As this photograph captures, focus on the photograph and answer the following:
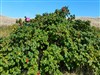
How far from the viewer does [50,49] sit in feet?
21.6

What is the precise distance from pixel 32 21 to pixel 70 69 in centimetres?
181

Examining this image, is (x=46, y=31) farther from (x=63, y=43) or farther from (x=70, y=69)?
(x=70, y=69)

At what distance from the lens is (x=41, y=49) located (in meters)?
7.04

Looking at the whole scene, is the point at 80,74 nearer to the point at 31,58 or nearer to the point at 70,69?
the point at 70,69

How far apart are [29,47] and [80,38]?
1444mm

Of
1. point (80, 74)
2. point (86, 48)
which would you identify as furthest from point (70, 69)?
point (86, 48)

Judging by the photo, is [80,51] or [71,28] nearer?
[80,51]

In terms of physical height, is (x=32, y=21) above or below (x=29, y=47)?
above

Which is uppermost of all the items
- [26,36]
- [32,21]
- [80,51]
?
[32,21]

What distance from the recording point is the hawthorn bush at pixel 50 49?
20.7ft

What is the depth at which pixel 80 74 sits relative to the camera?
732 cm

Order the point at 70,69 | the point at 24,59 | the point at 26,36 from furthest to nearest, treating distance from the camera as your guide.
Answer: the point at 70,69 → the point at 26,36 → the point at 24,59

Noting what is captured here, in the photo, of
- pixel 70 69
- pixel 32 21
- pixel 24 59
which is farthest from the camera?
pixel 32 21

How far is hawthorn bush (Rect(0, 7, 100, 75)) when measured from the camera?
20.7 ft
